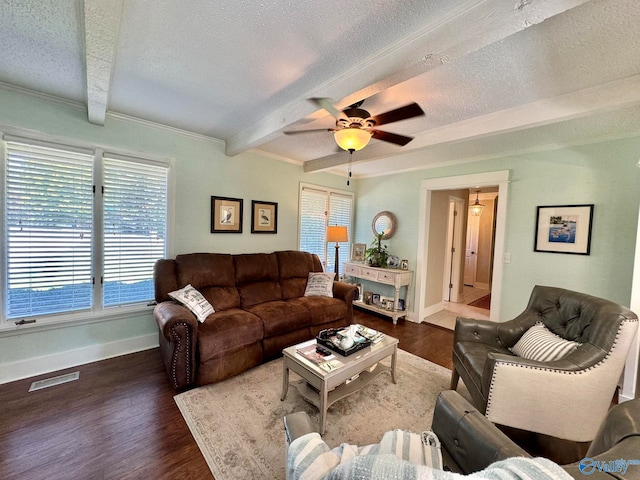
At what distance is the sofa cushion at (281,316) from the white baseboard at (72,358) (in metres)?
1.29

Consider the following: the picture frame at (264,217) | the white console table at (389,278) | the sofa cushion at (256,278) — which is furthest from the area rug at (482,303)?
the picture frame at (264,217)

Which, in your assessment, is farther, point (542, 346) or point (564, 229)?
point (564, 229)

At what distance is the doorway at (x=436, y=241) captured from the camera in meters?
3.30

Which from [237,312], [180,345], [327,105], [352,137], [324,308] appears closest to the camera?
[327,105]

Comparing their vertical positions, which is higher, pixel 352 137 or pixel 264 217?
pixel 352 137

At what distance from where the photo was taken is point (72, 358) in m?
2.47

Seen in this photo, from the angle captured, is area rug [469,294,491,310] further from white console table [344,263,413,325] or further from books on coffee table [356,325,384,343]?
books on coffee table [356,325,384,343]

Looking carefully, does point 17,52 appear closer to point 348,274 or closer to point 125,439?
point 125,439

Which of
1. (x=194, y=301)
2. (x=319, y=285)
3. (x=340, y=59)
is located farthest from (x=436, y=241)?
(x=194, y=301)

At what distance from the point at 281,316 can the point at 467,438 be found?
198cm

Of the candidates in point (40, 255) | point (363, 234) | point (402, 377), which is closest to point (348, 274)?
point (363, 234)

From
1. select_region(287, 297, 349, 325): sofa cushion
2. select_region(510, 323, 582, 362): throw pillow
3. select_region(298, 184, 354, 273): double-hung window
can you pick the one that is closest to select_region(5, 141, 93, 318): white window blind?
select_region(287, 297, 349, 325): sofa cushion

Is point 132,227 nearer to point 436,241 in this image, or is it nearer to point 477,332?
point 477,332

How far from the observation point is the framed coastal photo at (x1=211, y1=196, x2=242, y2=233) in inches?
130
